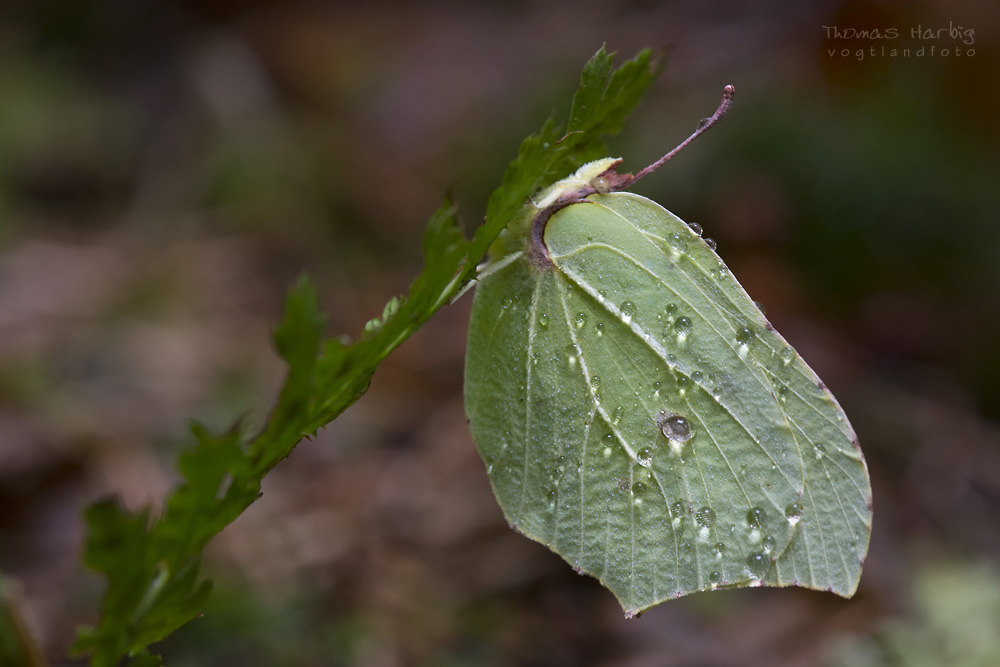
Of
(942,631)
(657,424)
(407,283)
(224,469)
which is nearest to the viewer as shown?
(224,469)

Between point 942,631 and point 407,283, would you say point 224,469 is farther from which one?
point 407,283

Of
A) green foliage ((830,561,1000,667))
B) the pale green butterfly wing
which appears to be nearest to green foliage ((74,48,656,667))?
the pale green butterfly wing

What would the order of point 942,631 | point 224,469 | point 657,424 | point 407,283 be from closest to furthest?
point 224,469 < point 657,424 < point 942,631 < point 407,283

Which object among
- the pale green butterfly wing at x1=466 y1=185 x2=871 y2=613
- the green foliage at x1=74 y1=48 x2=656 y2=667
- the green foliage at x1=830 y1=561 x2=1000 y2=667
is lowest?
the green foliage at x1=830 y1=561 x2=1000 y2=667

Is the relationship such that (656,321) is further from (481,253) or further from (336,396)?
(336,396)

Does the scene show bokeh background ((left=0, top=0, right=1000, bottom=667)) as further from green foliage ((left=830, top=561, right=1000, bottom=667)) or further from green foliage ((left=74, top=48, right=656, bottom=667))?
green foliage ((left=74, top=48, right=656, bottom=667))

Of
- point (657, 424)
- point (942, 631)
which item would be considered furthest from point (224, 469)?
point (942, 631)

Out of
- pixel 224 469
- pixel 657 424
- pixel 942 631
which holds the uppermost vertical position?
pixel 224 469
